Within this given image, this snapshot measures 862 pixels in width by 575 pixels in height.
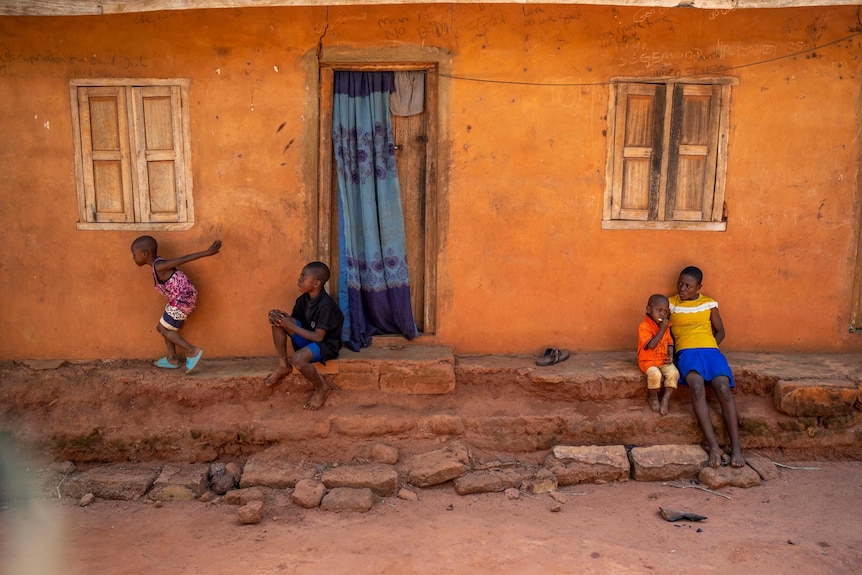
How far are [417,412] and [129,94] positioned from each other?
3.14 meters

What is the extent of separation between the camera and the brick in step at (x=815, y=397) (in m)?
4.88

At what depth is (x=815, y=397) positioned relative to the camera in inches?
193

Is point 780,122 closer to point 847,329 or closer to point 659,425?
point 847,329

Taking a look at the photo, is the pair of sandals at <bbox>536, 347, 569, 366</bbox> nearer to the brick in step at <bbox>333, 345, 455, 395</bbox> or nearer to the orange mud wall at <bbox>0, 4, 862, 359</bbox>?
the orange mud wall at <bbox>0, 4, 862, 359</bbox>

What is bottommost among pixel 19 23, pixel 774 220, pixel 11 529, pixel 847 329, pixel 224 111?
pixel 11 529

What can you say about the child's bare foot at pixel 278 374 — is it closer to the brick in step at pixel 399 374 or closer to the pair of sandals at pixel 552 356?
the brick in step at pixel 399 374

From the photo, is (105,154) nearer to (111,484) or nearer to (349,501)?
(111,484)

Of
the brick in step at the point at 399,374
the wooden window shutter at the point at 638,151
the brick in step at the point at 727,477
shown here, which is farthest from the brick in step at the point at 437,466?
the wooden window shutter at the point at 638,151

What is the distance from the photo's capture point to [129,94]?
204 inches

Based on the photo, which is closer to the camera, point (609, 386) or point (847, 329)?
point (609, 386)

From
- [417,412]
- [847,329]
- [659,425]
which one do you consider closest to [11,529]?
[417,412]

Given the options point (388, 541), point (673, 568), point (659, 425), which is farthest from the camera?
point (659, 425)

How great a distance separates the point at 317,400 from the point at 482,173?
2059 mm

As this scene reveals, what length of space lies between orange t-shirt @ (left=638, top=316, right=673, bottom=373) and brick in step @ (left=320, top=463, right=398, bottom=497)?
75.6 inches
